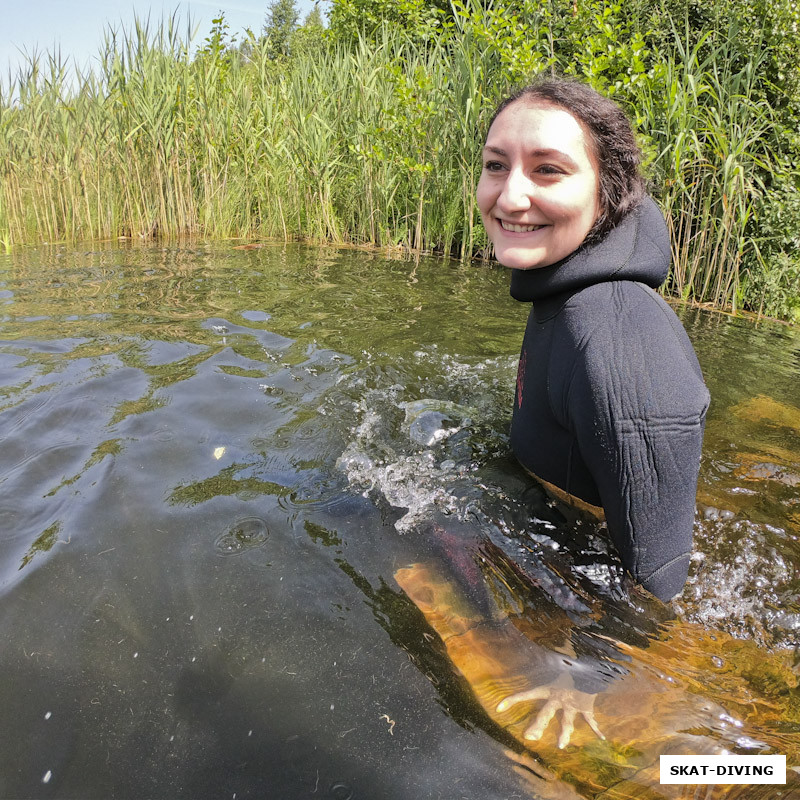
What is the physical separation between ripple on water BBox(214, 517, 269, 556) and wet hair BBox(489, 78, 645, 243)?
4.13ft

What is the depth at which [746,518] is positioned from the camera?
2.21 m

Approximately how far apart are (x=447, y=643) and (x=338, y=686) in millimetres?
308

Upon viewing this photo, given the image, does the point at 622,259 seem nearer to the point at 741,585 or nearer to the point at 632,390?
the point at 632,390

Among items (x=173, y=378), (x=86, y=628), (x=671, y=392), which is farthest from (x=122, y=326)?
(x=671, y=392)

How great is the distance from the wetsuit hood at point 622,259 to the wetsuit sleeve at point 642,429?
0.10 meters

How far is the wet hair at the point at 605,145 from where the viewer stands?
1.71 meters

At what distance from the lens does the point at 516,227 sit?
182 centimetres

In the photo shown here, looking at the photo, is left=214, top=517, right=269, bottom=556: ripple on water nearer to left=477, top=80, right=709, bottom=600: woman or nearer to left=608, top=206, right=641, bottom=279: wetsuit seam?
left=477, top=80, right=709, bottom=600: woman

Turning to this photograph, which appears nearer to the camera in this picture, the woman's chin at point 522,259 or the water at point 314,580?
the water at point 314,580

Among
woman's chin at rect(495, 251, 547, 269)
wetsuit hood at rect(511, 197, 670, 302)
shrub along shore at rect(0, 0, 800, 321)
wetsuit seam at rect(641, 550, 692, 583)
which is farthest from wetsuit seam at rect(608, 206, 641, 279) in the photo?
shrub along shore at rect(0, 0, 800, 321)

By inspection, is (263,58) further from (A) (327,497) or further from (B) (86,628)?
(B) (86,628)

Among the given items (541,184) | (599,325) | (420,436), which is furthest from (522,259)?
(420,436)

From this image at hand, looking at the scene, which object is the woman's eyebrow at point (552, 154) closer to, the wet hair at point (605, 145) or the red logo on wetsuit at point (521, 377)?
the wet hair at point (605, 145)

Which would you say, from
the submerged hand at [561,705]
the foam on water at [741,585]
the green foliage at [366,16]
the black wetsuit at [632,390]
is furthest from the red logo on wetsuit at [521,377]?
the green foliage at [366,16]
